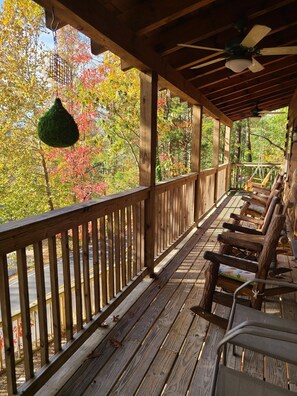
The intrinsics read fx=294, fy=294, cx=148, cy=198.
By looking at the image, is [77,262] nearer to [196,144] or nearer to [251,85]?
[196,144]

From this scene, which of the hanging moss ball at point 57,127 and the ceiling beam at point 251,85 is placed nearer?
the hanging moss ball at point 57,127

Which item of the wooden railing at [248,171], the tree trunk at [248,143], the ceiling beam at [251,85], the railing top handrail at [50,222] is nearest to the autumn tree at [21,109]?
the ceiling beam at [251,85]

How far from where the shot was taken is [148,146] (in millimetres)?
2863

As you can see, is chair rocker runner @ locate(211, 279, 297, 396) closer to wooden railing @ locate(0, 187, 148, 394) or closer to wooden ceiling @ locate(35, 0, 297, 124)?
wooden railing @ locate(0, 187, 148, 394)

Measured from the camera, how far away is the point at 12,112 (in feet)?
28.0

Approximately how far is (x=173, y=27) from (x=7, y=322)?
8.68 ft

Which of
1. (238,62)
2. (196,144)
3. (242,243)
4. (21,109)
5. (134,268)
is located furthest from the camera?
(21,109)

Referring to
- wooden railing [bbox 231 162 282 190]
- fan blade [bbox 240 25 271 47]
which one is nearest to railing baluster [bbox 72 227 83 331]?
fan blade [bbox 240 25 271 47]

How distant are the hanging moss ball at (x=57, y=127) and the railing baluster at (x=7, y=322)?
700 mm

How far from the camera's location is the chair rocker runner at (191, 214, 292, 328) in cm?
192

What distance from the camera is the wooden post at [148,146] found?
2.79 m

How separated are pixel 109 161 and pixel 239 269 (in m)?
9.52

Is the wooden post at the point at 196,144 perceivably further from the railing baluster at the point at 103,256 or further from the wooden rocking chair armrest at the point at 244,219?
the railing baluster at the point at 103,256

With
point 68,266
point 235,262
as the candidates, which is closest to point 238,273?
point 235,262
